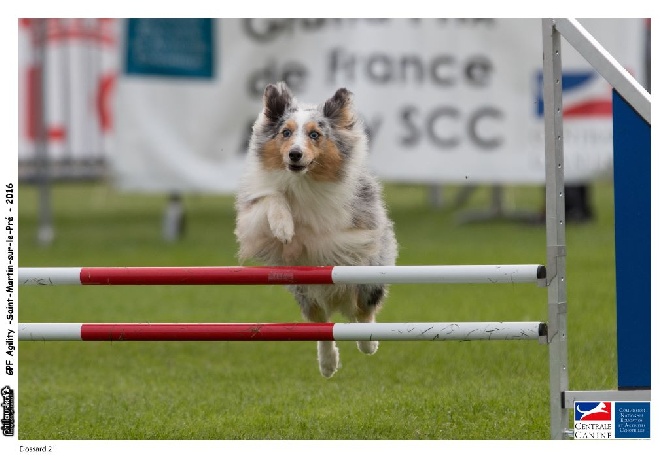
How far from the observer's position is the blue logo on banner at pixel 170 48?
10883 mm

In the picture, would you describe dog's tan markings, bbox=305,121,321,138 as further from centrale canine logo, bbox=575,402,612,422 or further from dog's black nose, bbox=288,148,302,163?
centrale canine logo, bbox=575,402,612,422

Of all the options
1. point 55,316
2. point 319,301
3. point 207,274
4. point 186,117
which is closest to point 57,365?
point 55,316

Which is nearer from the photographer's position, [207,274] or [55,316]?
[207,274]

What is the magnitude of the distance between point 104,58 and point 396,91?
14.7 ft

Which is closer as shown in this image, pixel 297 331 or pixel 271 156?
pixel 297 331

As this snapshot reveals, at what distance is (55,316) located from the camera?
748 centimetres

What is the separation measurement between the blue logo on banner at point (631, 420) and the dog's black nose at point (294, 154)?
1.50m

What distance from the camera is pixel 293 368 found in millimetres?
5766

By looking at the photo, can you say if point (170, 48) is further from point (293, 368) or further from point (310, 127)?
point (310, 127)

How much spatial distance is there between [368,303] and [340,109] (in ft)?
3.15

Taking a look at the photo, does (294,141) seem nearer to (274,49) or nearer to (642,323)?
(642,323)

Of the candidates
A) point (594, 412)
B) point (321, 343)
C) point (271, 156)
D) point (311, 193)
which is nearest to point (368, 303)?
point (321, 343)

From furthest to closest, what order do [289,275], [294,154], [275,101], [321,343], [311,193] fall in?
[321,343]
[311,193]
[275,101]
[294,154]
[289,275]

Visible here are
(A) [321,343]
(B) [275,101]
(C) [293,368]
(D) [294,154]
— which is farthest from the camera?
(C) [293,368]
